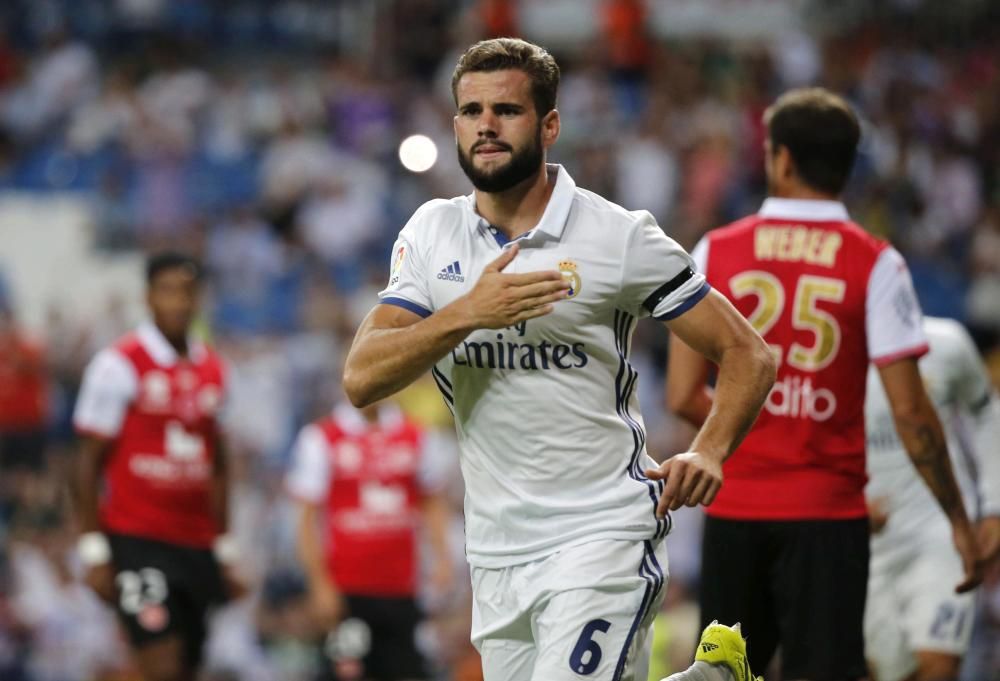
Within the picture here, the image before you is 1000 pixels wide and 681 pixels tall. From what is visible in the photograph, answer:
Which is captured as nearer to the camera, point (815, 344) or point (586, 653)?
point (586, 653)

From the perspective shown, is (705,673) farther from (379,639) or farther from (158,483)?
(379,639)

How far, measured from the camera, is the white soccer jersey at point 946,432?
24.1 feet

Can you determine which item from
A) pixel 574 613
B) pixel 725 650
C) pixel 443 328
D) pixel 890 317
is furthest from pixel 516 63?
pixel 725 650

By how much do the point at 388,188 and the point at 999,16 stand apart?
22.1 ft

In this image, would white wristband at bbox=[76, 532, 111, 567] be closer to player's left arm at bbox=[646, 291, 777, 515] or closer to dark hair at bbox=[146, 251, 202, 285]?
dark hair at bbox=[146, 251, 202, 285]

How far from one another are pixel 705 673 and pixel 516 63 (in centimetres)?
196

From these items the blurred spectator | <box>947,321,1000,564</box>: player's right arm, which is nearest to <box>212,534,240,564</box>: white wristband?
<box>947,321,1000,564</box>: player's right arm

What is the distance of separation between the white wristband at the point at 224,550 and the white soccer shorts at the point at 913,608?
3272mm

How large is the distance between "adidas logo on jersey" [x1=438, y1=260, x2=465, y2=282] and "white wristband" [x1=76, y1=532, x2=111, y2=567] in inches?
162

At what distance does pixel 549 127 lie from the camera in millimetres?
5086

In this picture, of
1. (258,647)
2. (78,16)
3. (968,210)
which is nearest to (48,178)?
(78,16)

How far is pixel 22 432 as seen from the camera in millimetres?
14547

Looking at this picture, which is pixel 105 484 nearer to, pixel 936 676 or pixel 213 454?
pixel 213 454

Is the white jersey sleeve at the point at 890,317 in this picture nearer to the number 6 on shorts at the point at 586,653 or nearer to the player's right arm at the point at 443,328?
the player's right arm at the point at 443,328
